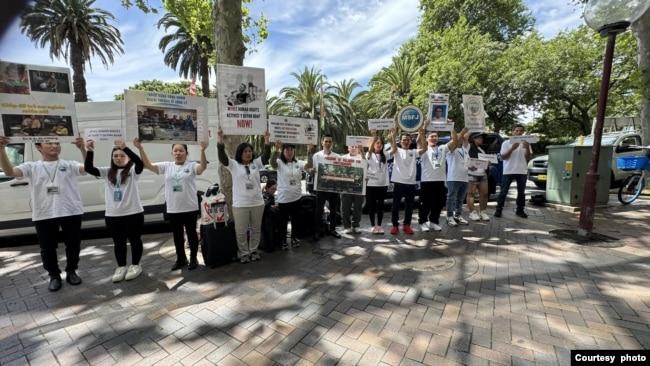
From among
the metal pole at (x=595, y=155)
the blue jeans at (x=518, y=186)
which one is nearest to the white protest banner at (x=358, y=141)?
the blue jeans at (x=518, y=186)

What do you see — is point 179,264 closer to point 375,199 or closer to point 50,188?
point 50,188

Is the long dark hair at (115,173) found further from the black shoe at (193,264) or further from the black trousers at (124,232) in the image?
the black shoe at (193,264)

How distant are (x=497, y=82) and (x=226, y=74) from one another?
21.3 meters

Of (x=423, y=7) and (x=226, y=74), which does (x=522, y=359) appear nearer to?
(x=226, y=74)

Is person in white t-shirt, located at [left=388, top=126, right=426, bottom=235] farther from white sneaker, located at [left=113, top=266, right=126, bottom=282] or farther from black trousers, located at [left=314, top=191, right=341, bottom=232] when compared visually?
white sneaker, located at [left=113, top=266, right=126, bottom=282]

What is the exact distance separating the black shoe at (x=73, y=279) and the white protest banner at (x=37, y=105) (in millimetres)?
1815

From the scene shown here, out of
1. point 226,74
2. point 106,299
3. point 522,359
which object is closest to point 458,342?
point 522,359

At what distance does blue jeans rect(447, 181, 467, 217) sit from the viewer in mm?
6500

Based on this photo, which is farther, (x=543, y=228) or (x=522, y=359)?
(x=543, y=228)

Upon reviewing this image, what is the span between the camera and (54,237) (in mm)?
3939

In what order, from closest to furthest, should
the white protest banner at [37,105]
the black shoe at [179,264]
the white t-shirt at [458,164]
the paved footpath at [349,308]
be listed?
the paved footpath at [349,308]
the white protest banner at [37,105]
the black shoe at [179,264]
the white t-shirt at [458,164]

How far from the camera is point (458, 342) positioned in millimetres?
2617

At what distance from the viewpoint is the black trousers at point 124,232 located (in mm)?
4028

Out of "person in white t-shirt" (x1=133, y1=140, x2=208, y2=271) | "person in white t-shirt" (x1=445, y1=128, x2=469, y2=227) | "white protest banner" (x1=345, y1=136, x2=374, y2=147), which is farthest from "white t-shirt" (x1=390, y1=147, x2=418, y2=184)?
"person in white t-shirt" (x1=133, y1=140, x2=208, y2=271)
